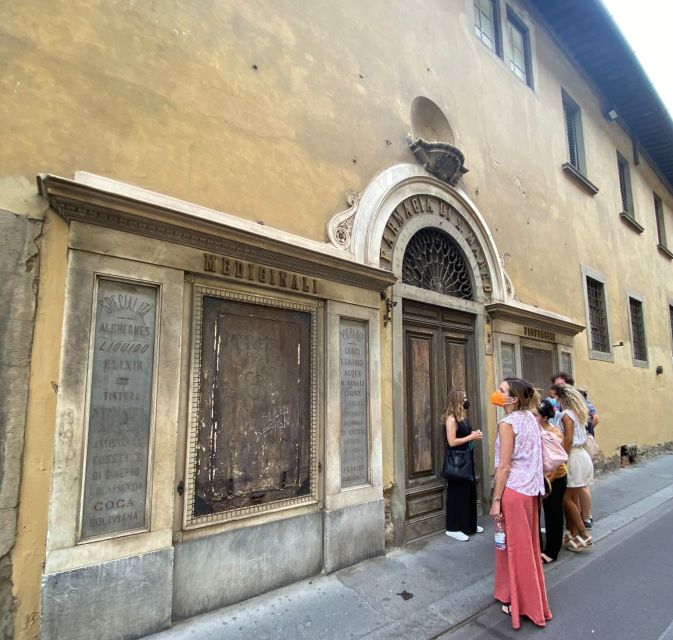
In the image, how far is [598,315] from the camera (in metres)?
10.4

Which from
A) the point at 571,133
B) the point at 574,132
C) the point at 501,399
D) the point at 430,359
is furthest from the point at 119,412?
the point at 574,132

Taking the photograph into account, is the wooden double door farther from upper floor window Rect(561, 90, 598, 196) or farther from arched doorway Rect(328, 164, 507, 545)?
upper floor window Rect(561, 90, 598, 196)

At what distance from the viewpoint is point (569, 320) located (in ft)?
28.4

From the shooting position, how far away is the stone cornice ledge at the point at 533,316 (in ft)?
22.1

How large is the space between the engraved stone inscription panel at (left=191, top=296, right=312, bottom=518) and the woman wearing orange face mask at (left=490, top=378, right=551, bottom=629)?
1.69 metres

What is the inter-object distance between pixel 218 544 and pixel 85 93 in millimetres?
3501

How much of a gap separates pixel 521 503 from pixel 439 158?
4.42 meters

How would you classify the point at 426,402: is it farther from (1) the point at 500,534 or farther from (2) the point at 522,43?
(2) the point at 522,43

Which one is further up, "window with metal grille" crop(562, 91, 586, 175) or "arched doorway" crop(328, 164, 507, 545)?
"window with metal grille" crop(562, 91, 586, 175)

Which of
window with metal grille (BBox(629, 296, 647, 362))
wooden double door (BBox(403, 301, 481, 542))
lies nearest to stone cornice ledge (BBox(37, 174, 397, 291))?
wooden double door (BBox(403, 301, 481, 542))

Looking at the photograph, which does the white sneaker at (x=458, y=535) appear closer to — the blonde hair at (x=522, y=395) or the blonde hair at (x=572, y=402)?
the blonde hair at (x=572, y=402)

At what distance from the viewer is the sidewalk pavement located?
3205 millimetres

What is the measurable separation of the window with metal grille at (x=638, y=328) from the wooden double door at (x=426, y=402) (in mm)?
8181

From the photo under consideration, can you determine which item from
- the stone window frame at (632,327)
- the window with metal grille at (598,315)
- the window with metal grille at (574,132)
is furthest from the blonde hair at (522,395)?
the stone window frame at (632,327)
